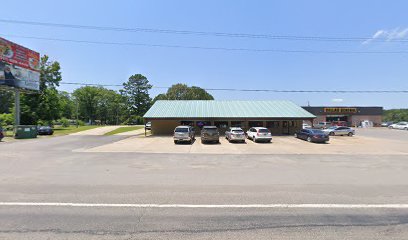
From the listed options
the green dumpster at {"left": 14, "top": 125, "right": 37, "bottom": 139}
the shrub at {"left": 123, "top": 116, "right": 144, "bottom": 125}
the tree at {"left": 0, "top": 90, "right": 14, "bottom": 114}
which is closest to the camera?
the green dumpster at {"left": 14, "top": 125, "right": 37, "bottom": 139}

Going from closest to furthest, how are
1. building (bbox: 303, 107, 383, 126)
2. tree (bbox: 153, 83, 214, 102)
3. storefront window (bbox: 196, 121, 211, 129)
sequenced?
1. storefront window (bbox: 196, 121, 211, 129)
2. building (bbox: 303, 107, 383, 126)
3. tree (bbox: 153, 83, 214, 102)

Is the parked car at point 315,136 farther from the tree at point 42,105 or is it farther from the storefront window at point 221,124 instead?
the tree at point 42,105

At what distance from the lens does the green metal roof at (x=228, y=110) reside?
3417cm

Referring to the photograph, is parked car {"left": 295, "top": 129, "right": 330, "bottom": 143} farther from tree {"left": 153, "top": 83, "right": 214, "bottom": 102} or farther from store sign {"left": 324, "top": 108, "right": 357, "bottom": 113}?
tree {"left": 153, "top": 83, "right": 214, "bottom": 102}

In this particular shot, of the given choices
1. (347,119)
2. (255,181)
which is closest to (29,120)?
(255,181)

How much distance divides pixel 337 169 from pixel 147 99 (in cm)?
8528

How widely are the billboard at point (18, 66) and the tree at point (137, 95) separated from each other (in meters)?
48.3

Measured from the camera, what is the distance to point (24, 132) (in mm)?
31141

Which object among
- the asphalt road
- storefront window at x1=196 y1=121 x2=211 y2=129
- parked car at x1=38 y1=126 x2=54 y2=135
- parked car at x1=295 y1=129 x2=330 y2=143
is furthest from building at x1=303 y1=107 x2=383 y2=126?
the asphalt road

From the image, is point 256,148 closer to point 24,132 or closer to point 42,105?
point 24,132

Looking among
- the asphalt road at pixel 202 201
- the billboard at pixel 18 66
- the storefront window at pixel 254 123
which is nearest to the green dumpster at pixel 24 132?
the billboard at pixel 18 66

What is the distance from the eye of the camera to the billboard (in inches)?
1356

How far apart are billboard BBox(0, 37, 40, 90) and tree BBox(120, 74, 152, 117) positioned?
1902 inches

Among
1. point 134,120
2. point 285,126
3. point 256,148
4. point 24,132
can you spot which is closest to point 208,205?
point 256,148
